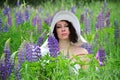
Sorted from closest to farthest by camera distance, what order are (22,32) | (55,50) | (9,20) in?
(55,50) → (22,32) → (9,20)

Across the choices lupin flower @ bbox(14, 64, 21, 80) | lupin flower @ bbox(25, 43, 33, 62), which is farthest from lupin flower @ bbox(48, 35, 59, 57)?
lupin flower @ bbox(14, 64, 21, 80)

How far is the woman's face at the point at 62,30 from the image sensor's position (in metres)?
4.37

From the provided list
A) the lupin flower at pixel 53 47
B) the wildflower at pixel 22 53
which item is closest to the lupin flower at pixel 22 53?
the wildflower at pixel 22 53

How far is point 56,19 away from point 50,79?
3.99 ft

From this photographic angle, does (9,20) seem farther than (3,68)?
Yes

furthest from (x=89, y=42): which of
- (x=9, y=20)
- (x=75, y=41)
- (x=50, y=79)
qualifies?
(x=9, y=20)

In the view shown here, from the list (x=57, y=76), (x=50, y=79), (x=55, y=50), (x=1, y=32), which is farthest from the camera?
(x=1, y=32)

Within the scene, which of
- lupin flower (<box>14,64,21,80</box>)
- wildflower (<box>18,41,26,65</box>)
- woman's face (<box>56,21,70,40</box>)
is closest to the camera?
lupin flower (<box>14,64,21,80</box>)

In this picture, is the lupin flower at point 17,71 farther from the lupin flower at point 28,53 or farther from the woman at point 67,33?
the woman at point 67,33

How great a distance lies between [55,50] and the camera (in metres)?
3.64

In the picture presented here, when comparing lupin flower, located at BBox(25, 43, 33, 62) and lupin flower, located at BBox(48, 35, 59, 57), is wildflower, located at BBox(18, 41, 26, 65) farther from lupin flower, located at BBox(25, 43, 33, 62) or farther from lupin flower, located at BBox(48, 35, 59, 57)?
lupin flower, located at BBox(48, 35, 59, 57)

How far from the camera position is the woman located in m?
4.40

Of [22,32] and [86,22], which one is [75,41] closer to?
[22,32]

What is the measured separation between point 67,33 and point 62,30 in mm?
74
